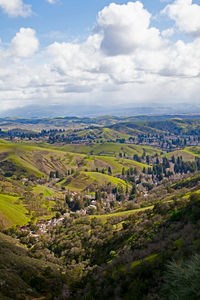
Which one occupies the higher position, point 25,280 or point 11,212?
point 25,280

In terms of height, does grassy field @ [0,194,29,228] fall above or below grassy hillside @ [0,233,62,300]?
below

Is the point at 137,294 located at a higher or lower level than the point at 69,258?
higher

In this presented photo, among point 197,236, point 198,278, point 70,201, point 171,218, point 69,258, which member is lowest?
point 70,201

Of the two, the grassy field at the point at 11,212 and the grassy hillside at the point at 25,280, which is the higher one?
the grassy hillside at the point at 25,280

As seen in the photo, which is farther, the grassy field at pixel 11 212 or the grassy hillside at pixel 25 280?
the grassy field at pixel 11 212

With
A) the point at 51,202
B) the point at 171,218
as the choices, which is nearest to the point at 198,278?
the point at 171,218

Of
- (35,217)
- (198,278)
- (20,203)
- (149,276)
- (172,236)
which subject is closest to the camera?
(198,278)

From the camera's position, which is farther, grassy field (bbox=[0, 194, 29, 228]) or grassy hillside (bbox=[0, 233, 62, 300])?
grassy field (bbox=[0, 194, 29, 228])

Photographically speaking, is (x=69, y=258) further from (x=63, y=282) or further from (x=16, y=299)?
(x=16, y=299)
